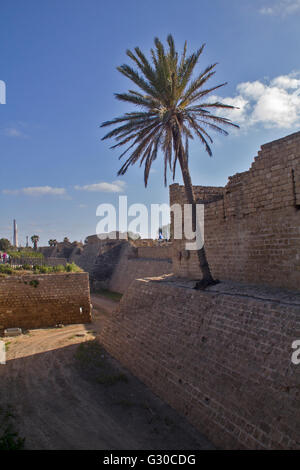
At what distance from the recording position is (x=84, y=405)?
7758 millimetres

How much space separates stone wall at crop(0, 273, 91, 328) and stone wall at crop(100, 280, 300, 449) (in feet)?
24.7

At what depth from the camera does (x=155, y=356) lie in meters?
8.65

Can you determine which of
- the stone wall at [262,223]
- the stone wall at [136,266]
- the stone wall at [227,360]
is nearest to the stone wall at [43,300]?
the stone wall at [136,266]

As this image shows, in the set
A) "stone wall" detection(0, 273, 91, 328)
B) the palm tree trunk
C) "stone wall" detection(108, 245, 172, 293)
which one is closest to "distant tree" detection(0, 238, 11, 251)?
"stone wall" detection(108, 245, 172, 293)

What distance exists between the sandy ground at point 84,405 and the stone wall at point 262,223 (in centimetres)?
450

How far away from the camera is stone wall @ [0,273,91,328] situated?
1620 cm

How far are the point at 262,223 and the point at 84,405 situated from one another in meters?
6.81

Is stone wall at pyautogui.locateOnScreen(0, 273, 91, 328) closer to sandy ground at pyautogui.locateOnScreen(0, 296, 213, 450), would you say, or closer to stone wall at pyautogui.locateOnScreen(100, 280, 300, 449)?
sandy ground at pyautogui.locateOnScreen(0, 296, 213, 450)

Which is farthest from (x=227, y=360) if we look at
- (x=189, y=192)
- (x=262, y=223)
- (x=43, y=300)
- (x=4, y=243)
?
(x=4, y=243)

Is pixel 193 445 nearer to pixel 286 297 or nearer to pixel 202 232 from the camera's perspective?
pixel 286 297

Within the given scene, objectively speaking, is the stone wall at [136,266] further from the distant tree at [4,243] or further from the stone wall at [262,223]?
the distant tree at [4,243]

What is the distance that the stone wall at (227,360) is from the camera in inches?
200

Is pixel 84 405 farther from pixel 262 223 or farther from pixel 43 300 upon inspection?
pixel 43 300
